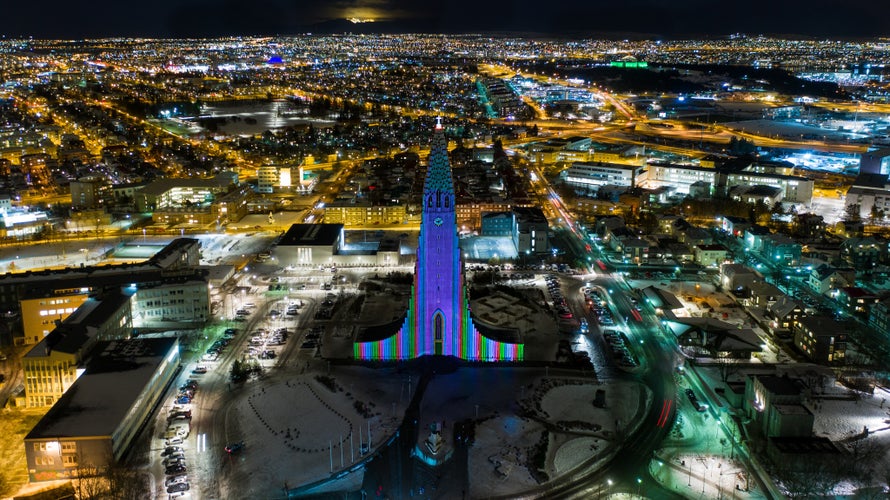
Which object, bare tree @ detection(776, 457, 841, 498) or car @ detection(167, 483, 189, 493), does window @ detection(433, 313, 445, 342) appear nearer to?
car @ detection(167, 483, 189, 493)

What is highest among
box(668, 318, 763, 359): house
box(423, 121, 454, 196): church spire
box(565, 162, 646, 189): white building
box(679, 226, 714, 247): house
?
box(423, 121, 454, 196): church spire

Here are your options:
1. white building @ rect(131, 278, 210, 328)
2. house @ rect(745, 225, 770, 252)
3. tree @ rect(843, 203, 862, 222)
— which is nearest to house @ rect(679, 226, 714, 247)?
house @ rect(745, 225, 770, 252)

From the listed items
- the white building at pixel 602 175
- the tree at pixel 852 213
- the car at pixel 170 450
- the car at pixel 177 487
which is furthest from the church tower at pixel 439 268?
the white building at pixel 602 175

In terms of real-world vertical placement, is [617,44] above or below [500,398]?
above

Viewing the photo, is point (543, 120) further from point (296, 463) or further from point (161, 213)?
point (296, 463)

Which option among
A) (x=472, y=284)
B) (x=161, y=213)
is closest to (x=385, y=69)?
A: (x=161, y=213)

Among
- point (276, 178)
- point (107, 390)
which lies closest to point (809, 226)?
point (276, 178)
